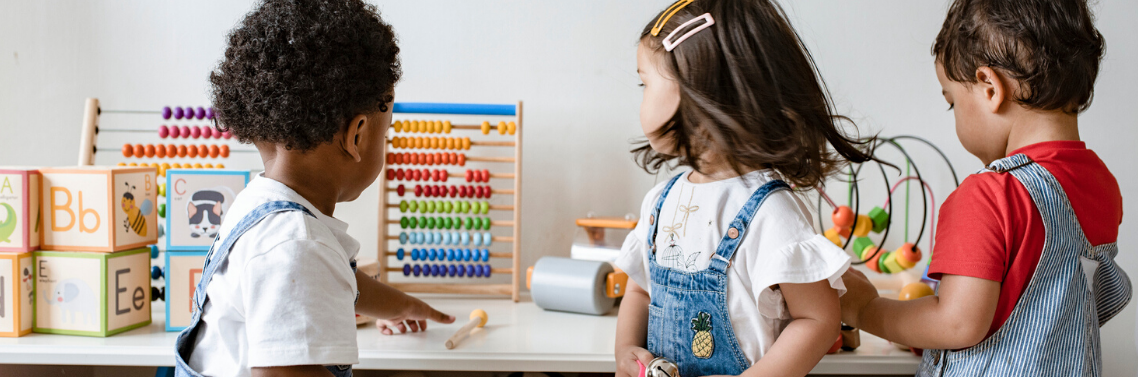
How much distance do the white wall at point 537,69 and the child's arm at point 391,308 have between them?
53cm

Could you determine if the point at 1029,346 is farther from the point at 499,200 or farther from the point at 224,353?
the point at 499,200

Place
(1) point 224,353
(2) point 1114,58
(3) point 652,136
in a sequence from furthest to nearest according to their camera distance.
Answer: (2) point 1114,58
(3) point 652,136
(1) point 224,353

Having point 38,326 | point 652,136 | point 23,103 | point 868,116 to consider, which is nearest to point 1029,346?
point 652,136

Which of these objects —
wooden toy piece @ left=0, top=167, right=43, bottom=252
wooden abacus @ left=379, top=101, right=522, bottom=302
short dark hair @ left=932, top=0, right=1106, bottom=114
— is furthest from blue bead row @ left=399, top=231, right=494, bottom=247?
short dark hair @ left=932, top=0, right=1106, bottom=114

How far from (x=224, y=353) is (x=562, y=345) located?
0.48 metres

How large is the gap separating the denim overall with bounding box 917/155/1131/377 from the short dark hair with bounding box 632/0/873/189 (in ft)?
0.76

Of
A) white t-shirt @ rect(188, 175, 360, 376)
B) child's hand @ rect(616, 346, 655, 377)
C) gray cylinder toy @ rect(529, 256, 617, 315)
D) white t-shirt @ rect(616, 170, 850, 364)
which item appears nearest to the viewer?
white t-shirt @ rect(188, 175, 360, 376)

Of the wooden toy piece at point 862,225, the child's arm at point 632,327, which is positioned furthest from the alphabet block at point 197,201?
the wooden toy piece at point 862,225

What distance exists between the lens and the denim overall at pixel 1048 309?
786 millimetres

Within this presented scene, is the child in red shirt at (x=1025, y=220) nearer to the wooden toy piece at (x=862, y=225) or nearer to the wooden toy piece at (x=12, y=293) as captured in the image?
the wooden toy piece at (x=862, y=225)

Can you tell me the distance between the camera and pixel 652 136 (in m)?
0.85

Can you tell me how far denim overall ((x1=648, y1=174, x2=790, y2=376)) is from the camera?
803 mm

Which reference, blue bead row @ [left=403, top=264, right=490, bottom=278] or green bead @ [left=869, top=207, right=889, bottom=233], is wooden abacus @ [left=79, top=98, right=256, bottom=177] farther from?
green bead @ [left=869, top=207, right=889, bottom=233]

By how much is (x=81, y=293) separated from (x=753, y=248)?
986mm
